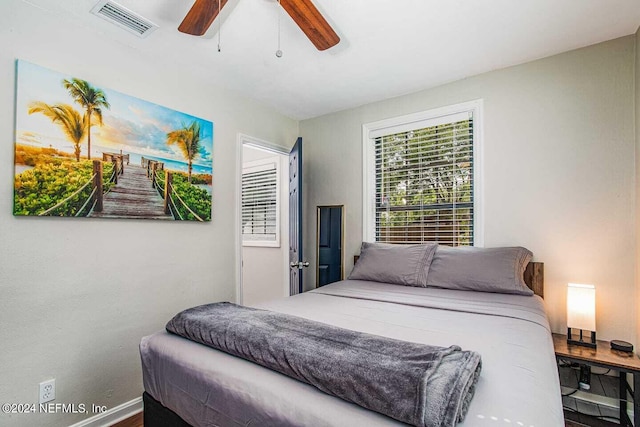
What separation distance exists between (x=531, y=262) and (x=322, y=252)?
204 cm

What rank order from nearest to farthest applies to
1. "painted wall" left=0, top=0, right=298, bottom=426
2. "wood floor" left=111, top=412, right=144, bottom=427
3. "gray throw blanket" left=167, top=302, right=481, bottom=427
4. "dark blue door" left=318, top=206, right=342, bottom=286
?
"gray throw blanket" left=167, top=302, right=481, bottom=427 → "painted wall" left=0, top=0, right=298, bottom=426 → "wood floor" left=111, top=412, right=144, bottom=427 → "dark blue door" left=318, top=206, right=342, bottom=286

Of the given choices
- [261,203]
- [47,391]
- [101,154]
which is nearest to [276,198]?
[261,203]

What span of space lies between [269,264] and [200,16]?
3087 mm

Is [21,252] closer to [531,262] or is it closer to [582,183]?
[531,262]

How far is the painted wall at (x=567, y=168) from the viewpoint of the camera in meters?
2.21

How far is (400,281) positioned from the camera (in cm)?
260

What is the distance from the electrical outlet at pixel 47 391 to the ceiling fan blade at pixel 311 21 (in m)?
2.49

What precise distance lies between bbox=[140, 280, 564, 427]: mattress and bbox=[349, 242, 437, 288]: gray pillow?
45 centimetres

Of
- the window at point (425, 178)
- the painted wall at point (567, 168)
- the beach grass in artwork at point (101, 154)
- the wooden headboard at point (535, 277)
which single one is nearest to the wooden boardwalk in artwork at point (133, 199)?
the beach grass in artwork at point (101, 154)

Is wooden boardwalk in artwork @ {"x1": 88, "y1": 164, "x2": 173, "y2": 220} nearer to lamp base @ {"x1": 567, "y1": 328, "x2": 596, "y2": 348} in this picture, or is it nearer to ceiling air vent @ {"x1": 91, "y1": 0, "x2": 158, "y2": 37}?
ceiling air vent @ {"x1": 91, "y1": 0, "x2": 158, "y2": 37}

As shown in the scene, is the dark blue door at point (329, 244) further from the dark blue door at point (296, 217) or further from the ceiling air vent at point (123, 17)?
the ceiling air vent at point (123, 17)

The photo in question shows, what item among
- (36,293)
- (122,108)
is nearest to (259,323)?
(36,293)

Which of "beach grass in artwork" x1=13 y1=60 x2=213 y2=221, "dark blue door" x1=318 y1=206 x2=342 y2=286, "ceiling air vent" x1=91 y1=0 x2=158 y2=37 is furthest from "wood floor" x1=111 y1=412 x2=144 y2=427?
"ceiling air vent" x1=91 y1=0 x2=158 y2=37

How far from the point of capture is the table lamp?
206cm
